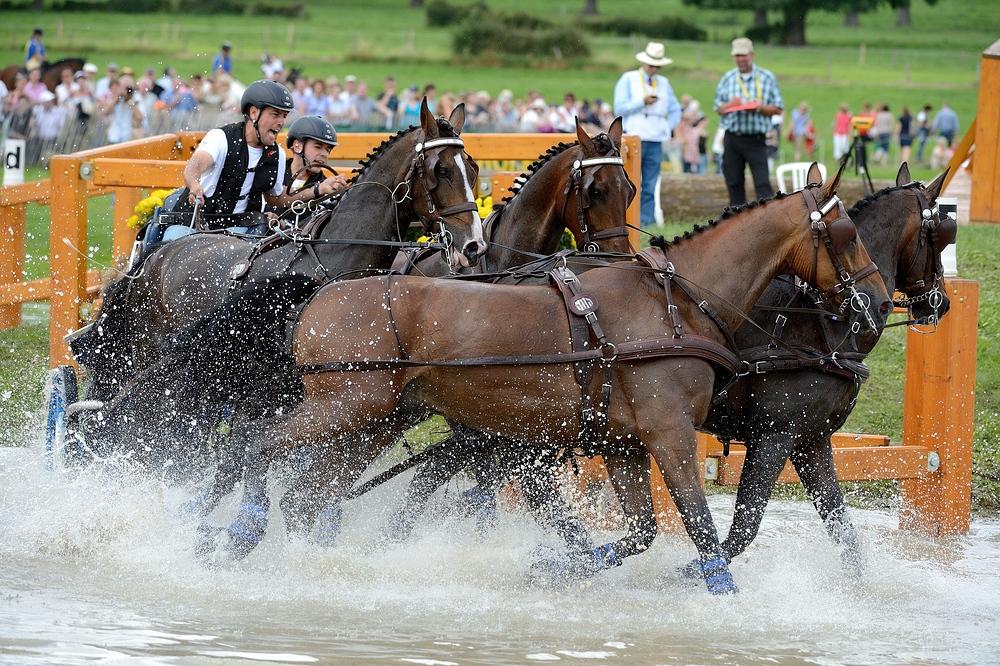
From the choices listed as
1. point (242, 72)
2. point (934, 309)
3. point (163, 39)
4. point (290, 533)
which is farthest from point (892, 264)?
point (163, 39)

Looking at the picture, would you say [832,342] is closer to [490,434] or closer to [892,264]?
[892,264]

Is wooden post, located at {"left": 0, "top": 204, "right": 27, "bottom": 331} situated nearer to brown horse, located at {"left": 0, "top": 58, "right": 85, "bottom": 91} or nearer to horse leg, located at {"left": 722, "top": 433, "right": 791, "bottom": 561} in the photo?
horse leg, located at {"left": 722, "top": 433, "right": 791, "bottom": 561}

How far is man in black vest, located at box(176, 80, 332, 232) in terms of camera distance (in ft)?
23.8

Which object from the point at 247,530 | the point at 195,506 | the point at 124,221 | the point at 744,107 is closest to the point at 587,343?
the point at 247,530

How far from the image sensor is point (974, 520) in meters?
8.00

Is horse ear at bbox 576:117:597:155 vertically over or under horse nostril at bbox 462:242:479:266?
over

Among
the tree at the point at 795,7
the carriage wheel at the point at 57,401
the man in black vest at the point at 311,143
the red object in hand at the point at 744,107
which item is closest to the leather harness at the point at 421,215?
the man in black vest at the point at 311,143

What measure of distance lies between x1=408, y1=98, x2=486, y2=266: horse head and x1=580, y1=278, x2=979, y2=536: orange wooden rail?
7.11 ft

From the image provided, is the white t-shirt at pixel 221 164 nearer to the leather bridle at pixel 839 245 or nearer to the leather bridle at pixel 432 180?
the leather bridle at pixel 432 180

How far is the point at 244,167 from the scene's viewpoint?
24.5ft

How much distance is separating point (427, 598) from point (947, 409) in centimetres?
355

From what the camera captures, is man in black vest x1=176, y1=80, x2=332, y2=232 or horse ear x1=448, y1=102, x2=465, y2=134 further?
man in black vest x1=176, y1=80, x2=332, y2=232

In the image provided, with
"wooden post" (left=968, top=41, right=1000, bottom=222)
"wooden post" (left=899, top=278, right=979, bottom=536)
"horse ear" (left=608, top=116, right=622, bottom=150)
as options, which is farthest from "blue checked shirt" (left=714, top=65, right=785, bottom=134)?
"horse ear" (left=608, top=116, right=622, bottom=150)

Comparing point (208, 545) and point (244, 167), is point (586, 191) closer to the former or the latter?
point (244, 167)
